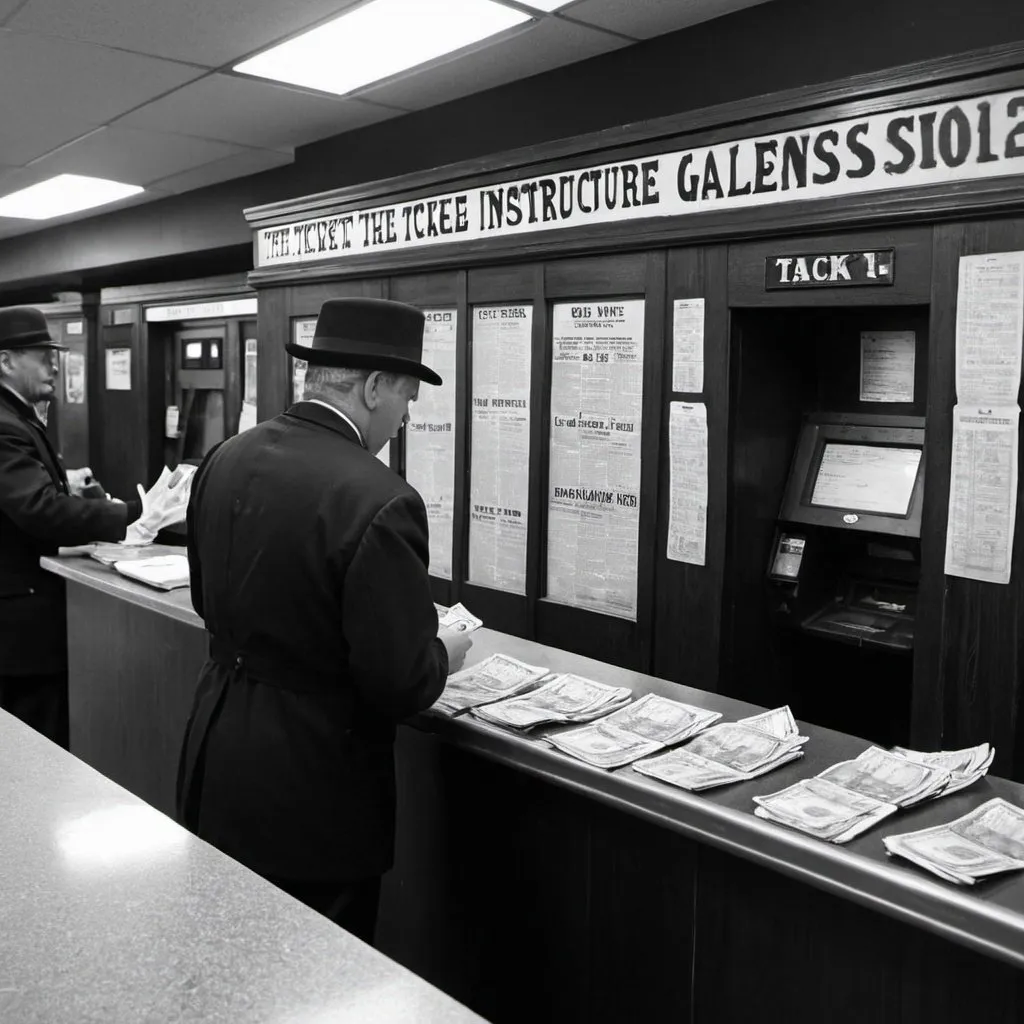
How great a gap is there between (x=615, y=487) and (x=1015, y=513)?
4.20ft

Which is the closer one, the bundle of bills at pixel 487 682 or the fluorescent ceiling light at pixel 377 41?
the bundle of bills at pixel 487 682

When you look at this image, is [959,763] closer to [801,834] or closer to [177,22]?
[801,834]

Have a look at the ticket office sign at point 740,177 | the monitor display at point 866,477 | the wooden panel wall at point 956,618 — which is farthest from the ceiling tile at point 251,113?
the wooden panel wall at point 956,618

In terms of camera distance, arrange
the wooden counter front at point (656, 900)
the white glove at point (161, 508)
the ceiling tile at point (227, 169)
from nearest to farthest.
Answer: the wooden counter front at point (656, 900)
the white glove at point (161, 508)
the ceiling tile at point (227, 169)

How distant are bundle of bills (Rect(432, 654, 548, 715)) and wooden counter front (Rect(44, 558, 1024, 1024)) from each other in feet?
0.23

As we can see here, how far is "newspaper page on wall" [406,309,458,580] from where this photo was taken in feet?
13.1

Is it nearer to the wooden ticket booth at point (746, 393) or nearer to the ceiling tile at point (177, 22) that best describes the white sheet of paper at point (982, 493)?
the wooden ticket booth at point (746, 393)

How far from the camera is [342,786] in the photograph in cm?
197

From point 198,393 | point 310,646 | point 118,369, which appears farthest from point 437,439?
point 118,369

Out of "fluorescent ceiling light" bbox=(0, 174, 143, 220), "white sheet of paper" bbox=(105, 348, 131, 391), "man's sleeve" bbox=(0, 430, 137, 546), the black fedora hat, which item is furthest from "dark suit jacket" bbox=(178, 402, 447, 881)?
"white sheet of paper" bbox=(105, 348, 131, 391)

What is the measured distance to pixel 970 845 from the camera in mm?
1450

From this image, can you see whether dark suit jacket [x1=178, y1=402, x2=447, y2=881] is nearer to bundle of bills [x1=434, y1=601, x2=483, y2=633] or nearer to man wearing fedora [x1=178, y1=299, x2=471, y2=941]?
man wearing fedora [x1=178, y1=299, x2=471, y2=941]

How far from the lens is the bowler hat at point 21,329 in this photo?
3547 millimetres

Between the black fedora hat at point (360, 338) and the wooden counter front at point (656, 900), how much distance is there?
71 cm
